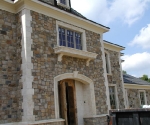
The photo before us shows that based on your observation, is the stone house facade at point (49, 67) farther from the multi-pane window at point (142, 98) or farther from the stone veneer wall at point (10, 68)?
the multi-pane window at point (142, 98)

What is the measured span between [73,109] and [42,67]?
3.22m

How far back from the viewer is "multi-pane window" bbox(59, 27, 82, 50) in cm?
A: 1094

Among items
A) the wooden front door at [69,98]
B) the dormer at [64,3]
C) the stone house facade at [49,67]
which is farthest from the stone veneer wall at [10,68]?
the dormer at [64,3]

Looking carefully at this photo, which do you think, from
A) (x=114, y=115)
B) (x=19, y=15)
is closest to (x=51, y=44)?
(x=19, y=15)

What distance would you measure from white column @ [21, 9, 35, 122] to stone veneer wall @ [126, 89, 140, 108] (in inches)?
430

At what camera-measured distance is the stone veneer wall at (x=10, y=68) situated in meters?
8.76

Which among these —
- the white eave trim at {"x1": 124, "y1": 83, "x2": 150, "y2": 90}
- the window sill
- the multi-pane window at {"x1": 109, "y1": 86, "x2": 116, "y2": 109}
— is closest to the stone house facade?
the window sill

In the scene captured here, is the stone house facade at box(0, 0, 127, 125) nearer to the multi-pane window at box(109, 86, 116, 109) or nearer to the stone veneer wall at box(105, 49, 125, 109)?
the multi-pane window at box(109, 86, 116, 109)

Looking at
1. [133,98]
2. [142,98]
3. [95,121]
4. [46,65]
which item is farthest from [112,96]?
[46,65]

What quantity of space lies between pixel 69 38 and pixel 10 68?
3.59 m

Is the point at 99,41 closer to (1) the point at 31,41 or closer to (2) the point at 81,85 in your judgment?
(2) the point at 81,85

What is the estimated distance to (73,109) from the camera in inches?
448

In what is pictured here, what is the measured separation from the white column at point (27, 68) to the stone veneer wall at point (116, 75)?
7.79 meters

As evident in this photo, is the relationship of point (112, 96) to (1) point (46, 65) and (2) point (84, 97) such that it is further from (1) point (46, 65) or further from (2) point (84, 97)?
(1) point (46, 65)
